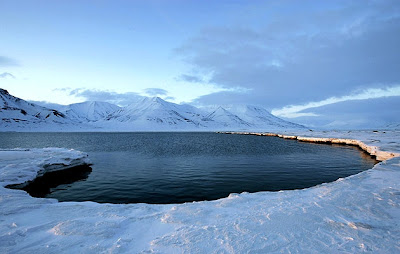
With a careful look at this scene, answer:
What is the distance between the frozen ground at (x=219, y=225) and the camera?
5.74m

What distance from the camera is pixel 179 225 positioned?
724 centimetres

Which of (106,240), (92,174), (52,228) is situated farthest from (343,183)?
(92,174)

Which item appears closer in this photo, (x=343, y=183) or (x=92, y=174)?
(x=343, y=183)

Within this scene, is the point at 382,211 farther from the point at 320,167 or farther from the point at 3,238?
the point at 320,167

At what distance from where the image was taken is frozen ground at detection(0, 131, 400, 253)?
5.74m

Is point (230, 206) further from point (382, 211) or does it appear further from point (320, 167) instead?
point (320, 167)

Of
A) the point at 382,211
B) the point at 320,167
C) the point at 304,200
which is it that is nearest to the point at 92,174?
the point at 304,200

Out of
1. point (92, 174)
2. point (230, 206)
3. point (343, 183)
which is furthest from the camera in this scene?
point (92, 174)

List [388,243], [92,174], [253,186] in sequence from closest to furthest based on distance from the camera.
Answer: [388,243] < [253,186] < [92,174]

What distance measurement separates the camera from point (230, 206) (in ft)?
30.3

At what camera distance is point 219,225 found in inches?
279

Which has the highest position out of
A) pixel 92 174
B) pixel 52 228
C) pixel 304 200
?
pixel 304 200

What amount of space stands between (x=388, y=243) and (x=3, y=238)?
10283mm

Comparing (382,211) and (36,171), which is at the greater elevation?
(382,211)
